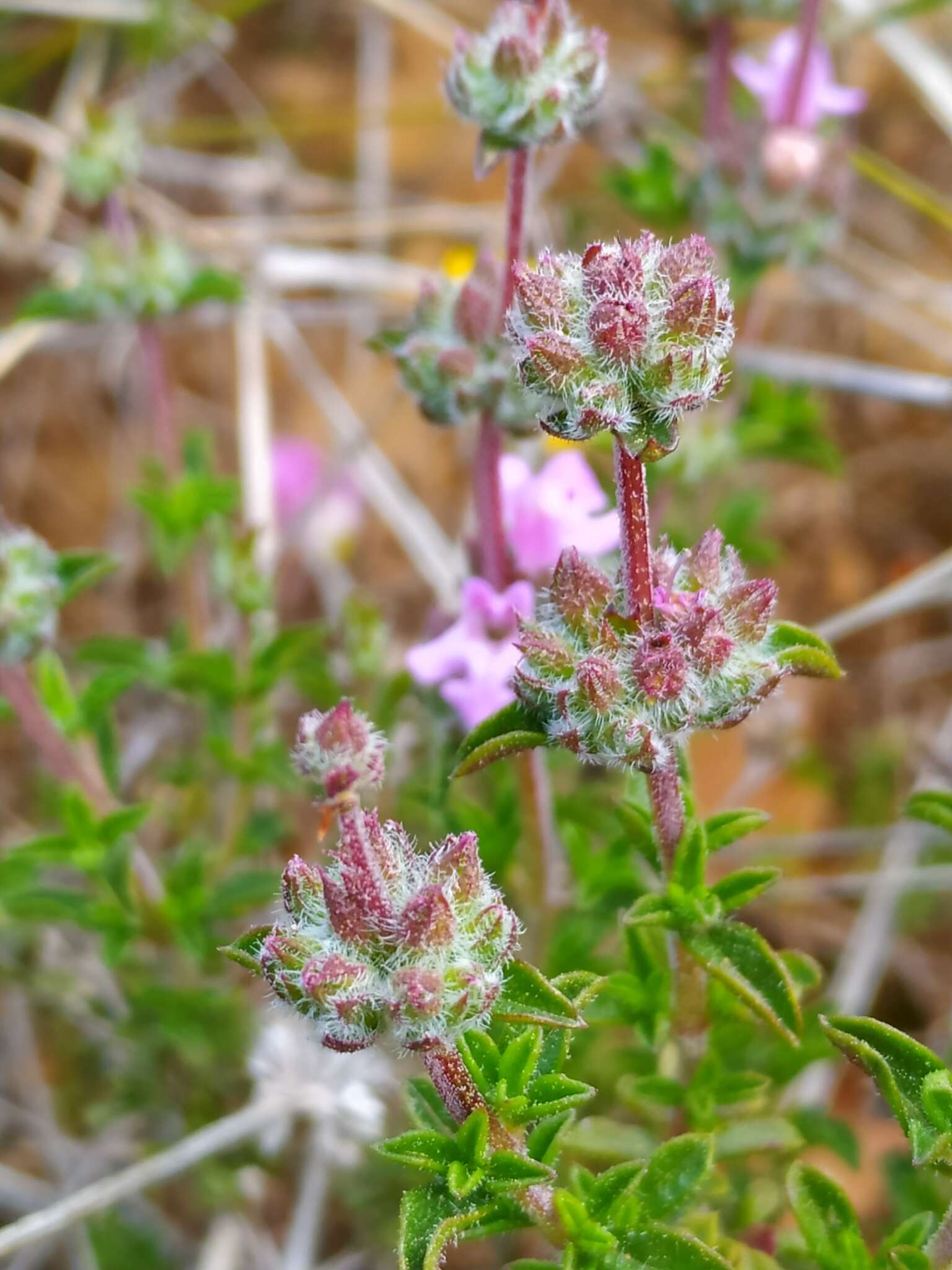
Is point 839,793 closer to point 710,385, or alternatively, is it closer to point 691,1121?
point 691,1121

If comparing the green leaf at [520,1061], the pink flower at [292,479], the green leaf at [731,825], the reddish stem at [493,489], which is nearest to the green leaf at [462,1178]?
the green leaf at [520,1061]

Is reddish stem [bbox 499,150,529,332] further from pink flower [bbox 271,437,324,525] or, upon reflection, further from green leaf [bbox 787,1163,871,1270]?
pink flower [bbox 271,437,324,525]

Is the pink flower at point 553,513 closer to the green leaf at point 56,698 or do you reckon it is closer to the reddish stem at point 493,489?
the reddish stem at point 493,489

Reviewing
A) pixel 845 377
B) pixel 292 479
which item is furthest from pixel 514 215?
pixel 292 479

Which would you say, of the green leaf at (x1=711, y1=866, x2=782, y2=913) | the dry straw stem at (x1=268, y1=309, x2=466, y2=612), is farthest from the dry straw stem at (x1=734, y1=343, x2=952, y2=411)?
the green leaf at (x1=711, y1=866, x2=782, y2=913)

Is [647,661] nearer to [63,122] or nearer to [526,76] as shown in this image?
[526,76]
